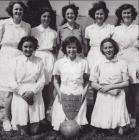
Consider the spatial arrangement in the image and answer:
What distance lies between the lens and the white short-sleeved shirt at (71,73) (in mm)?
5512

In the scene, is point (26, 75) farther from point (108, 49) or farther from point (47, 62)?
point (108, 49)

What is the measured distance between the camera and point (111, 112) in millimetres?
5527

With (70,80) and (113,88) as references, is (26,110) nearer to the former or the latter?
(70,80)

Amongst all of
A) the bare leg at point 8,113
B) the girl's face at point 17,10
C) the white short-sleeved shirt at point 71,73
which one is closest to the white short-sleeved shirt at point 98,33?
the white short-sleeved shirt at point 71,73

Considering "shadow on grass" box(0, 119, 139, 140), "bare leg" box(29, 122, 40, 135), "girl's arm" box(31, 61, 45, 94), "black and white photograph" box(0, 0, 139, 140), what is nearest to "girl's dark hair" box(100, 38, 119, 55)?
"black and white photograph" box(0, 0, 139, 140)

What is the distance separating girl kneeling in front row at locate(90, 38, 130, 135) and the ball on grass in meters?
0.55

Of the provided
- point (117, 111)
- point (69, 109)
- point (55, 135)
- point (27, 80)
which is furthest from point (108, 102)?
point (27, 80)

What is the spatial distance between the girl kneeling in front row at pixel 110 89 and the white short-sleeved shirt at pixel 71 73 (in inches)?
9.3

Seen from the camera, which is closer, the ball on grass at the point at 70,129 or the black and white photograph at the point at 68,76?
the ball on grass at the point at 70,129

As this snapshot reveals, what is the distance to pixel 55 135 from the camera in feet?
17.9

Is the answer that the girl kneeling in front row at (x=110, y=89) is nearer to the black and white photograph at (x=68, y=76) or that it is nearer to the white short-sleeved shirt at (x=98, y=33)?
the black and white photograph at (x=68, y=76)

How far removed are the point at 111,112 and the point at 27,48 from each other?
1.76 metres

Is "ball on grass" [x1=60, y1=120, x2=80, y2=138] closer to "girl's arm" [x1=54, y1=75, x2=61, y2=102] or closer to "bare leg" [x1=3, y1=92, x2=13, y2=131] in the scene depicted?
"girl's arm" [x1=54, y1=75, x2=61, y2=102]

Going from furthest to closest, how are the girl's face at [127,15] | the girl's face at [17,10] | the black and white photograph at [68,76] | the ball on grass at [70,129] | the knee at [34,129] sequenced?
the girl's face at [127,15]
the girl's face at [17,10]
the knee at [34,129]
the black and white photograph at [68,76]
the ball on grass at [70,129]
